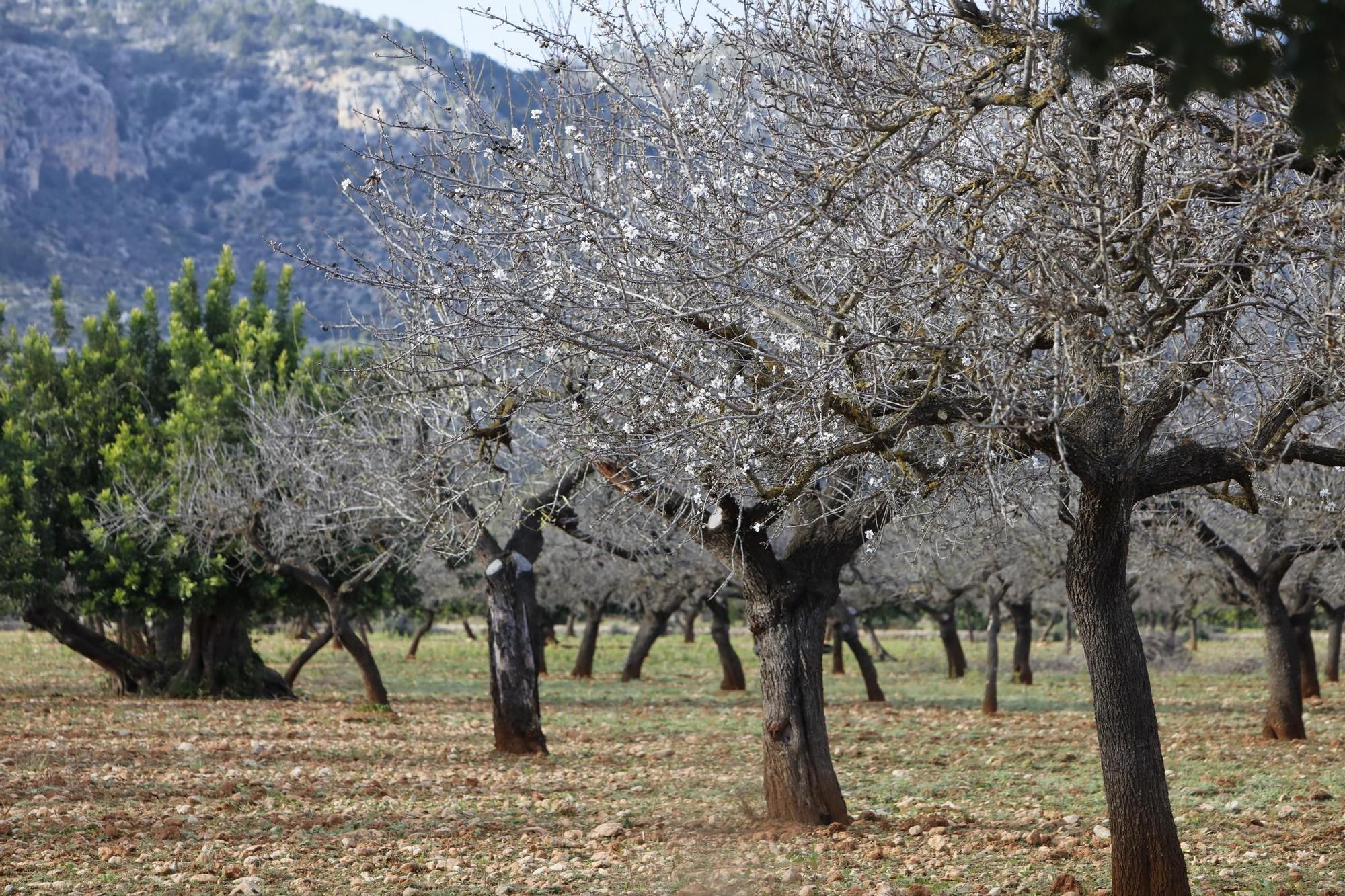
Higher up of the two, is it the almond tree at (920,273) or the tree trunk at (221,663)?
the almond tree at (920,273)

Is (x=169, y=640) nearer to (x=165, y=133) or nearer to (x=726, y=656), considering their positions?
(x=726, y=656)

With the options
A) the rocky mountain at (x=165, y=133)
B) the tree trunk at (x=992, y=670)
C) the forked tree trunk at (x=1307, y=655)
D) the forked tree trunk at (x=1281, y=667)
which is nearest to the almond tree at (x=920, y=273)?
the forked tree trunk at (x=1281, y=667)

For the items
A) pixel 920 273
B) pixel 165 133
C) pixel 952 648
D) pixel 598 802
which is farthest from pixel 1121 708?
pixel 165 133

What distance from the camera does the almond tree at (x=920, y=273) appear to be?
6039 mm

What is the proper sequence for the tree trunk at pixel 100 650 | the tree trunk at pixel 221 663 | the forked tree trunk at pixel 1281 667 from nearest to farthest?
the forked tree trunk at pixel 1281 667, the tree trunk at pixel 100 650, the tree trunk at pixel 221 663

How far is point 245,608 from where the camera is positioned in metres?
26.3

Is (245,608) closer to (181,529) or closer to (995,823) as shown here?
(181,529)

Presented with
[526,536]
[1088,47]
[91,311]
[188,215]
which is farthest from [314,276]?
[1088,47]

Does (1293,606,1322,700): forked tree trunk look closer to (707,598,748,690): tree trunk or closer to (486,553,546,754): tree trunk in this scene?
(707,598,748,690): tree trunk

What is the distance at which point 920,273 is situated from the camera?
670cm

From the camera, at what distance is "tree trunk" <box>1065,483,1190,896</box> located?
7172 millimetres

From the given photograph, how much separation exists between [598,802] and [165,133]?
13145 cm

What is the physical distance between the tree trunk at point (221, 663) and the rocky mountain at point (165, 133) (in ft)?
182

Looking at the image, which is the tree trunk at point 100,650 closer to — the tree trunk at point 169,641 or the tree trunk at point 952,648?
the tree trunk at point 169,641
